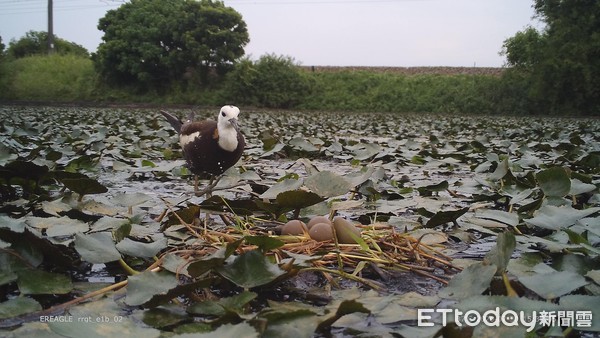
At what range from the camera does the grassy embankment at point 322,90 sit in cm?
2077

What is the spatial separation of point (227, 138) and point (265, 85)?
65.9 feet

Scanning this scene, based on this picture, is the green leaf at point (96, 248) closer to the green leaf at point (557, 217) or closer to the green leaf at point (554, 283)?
the green leaf at point (554, 283)

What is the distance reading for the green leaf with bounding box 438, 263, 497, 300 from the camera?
3.22 feet

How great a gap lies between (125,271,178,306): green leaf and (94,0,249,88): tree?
20.8 meters

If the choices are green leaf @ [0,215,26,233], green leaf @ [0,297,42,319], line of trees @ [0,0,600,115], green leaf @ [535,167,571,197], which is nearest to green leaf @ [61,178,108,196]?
green leaf @ [0,215,26,233]

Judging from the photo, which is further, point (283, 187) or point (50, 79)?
point (50, 79)

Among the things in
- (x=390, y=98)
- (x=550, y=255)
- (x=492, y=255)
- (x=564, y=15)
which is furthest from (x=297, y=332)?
(x=390, y=98)

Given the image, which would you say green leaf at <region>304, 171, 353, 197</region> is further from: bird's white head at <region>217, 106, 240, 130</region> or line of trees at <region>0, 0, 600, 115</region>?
line of trees at <region>0, 0, 600, 115</region>

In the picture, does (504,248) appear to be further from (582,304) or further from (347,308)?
(347,308)

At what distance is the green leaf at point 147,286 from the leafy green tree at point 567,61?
18081mm

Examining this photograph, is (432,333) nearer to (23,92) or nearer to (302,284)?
(302,284)

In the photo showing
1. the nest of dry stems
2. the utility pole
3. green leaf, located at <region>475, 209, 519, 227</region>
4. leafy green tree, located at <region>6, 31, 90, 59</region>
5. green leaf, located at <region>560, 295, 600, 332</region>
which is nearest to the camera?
green leaf, located at <region>560, 295, 600, 332</region>

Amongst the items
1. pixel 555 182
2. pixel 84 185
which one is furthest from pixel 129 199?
pixel 555 182

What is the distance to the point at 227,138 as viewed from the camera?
239 cm
